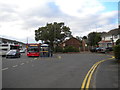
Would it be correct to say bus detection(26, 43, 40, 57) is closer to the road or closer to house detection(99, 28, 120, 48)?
the road

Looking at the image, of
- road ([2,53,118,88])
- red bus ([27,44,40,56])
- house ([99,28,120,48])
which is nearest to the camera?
road ([2,53,118,88])

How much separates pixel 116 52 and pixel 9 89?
579 inches

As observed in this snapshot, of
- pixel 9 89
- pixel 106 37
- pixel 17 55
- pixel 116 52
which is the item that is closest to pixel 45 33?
pixel 106 37

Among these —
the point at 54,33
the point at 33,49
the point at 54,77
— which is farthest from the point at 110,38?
the point at 54,77

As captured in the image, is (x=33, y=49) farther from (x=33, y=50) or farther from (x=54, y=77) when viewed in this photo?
(x=54, y=77)

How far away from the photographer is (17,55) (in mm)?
29719

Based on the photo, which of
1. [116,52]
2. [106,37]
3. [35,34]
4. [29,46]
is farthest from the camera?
[35,34]

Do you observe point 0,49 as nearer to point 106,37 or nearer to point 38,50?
point 38,50

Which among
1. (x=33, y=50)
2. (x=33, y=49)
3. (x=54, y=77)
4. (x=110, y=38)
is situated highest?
(x=110, y=38)

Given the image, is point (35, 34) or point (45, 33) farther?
point (35, 34)

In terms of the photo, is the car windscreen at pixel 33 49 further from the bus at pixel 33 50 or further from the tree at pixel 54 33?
the tree at pixel 54 33

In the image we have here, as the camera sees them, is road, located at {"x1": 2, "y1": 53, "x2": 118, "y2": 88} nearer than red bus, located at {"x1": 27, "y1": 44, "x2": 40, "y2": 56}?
Yes

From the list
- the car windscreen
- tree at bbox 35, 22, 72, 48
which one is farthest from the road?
tree at bbox 35, 22, 72, 48

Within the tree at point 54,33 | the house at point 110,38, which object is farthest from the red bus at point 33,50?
→ the house at point 110,38
